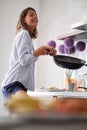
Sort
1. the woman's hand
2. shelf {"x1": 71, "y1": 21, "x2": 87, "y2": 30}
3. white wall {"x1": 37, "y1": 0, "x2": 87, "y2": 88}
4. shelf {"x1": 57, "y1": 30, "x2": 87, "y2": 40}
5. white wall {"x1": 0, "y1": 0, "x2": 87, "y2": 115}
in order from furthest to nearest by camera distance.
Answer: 1. white wall {"x1": 0, "y1": 0, "x2": 87, "y2": 115}
2. white wall {"x1": 37, "y1": 0, "x2": 87, "y2": 88}
3. shelf {"x1": 57, "y1": 30, "x2": 87, "y2": 40}
4. shelf {"x1": 71, "y1": 21, "x2": 87, "y2": 30}
5. the woman's hand

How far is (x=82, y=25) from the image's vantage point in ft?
7.87

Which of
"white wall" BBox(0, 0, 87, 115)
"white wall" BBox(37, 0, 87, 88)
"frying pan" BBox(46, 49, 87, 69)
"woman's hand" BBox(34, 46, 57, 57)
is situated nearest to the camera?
"woman's hand" BBox(34, 46, 57, 57)

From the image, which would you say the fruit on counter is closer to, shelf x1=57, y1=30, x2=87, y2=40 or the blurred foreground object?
the blurred foreground object

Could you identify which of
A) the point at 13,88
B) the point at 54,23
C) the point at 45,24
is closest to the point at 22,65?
the point at 13,88

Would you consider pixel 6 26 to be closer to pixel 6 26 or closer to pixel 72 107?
pixel 6 26

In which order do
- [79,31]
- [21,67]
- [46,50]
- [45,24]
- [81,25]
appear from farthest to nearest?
[45,24] < [79,31] < [81,25] < [21,67] < [46,50]

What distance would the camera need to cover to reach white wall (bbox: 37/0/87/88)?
2.97 metres

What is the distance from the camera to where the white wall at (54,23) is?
297 cm

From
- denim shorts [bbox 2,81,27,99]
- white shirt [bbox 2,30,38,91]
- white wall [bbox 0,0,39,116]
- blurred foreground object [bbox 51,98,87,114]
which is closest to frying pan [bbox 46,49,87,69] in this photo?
white shirt [bbox 2,30,38,91]

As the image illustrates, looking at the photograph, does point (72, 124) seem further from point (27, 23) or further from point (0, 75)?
point (0, 75)

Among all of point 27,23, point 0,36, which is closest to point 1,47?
point 0,36

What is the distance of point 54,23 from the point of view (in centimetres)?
333

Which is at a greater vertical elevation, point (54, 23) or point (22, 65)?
point (54, 23)

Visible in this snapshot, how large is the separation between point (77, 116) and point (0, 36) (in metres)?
3.49
